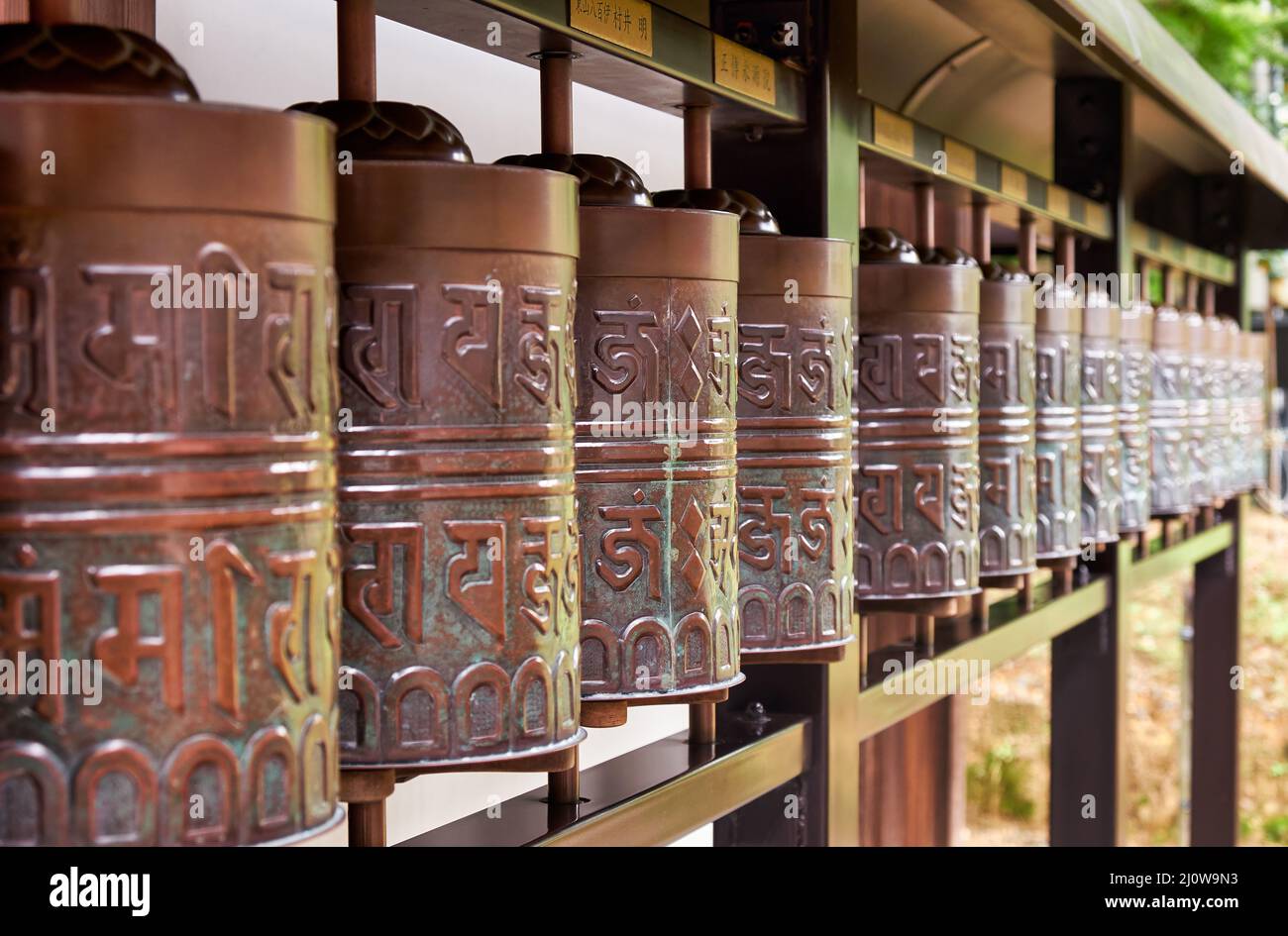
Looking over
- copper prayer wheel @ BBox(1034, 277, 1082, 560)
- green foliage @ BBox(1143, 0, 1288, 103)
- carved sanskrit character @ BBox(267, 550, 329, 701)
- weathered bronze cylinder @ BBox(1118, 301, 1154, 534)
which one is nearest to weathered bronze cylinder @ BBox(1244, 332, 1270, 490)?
weathered bronze cylinder @ BBox(1118, 301, 1154, 534)

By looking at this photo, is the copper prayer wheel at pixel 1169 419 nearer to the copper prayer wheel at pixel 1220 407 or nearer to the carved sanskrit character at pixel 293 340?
the copper prayer wheel at pixel 1220 407

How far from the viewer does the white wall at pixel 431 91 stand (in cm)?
133

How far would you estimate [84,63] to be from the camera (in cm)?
73

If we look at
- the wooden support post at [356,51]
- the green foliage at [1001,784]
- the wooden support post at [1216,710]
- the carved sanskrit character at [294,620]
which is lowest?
the green foliage at [1001,784]

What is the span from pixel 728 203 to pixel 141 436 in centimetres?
75

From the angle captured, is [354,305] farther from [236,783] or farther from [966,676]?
[966,676]

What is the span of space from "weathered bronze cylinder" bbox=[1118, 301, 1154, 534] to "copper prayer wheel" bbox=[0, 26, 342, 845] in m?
2.09

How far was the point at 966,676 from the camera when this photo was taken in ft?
7.86

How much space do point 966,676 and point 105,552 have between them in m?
1.83

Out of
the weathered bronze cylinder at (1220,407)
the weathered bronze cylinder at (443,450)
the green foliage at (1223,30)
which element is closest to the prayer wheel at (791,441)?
the weathered bronze cylinder at (443,450)

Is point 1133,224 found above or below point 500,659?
above

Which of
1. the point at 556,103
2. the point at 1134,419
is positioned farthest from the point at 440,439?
the point at 1134,419

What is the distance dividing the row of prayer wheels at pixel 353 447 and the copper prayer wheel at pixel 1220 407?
2327 mm
